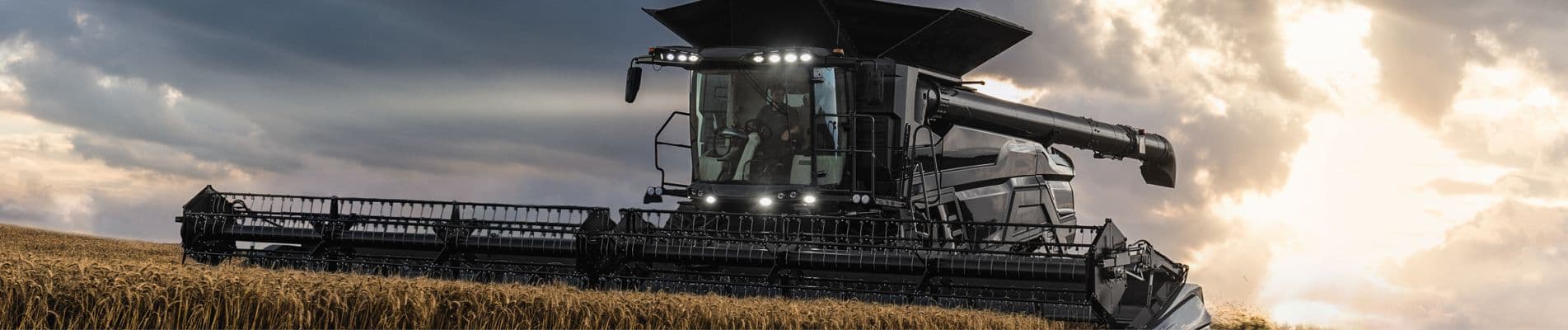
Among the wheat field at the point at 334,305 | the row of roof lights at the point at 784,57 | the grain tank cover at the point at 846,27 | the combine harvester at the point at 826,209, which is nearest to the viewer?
the wheat field at the point at 334,305

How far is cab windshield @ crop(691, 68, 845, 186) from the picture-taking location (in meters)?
10.9

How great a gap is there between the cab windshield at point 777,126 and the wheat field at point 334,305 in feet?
10.9

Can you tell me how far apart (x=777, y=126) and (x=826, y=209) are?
0.88 metres

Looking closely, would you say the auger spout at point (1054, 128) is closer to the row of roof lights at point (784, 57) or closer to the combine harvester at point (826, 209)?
the combine harvester at point (826, 209)

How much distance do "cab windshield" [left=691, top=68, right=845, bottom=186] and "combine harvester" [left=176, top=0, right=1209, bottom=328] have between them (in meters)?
0.02

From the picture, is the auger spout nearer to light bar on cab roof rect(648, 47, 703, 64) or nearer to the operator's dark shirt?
the operator's dark shirt

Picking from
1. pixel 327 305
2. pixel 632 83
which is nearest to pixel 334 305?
pixel 327 305

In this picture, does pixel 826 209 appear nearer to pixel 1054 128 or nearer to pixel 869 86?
pixel 869 86

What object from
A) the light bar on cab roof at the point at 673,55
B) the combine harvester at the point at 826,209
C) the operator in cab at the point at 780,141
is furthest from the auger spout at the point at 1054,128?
the light bar on cab roof at the point at 673,55

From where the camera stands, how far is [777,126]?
1095 centimetres

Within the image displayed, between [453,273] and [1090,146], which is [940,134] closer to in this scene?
[1090,146]

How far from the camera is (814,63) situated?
1070 centimetres

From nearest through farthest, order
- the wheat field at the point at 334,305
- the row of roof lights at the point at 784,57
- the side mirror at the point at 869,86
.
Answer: the wheat field at the point at 334,305, the row of roof lights at the point at 784,57, the side mirror at the point at 869,86

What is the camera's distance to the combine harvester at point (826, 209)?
887 cm
